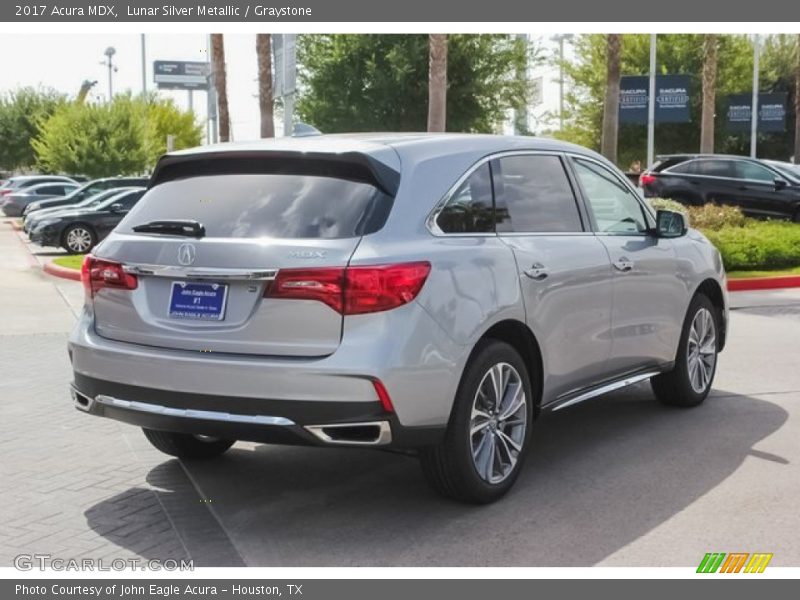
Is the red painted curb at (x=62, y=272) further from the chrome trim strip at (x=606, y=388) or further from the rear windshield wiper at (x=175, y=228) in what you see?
the rear windshield wiper at (x=175, y=228)

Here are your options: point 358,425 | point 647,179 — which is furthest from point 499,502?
point 647,179

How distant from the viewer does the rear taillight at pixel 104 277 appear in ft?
17.1

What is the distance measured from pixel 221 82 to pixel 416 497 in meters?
30.6

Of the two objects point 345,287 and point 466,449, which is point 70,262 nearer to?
point 466,449

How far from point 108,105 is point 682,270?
45.9m

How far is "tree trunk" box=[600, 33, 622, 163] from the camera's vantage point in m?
23.0

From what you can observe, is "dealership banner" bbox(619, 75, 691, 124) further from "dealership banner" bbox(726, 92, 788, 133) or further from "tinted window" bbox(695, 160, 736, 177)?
"tinted window" bbox(695, 160, 736, 177)

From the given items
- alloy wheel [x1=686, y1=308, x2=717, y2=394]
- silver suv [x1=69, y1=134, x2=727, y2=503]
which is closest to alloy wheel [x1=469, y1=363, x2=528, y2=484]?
silver suv [x1=69, y1=134, x2=727, y2=503]

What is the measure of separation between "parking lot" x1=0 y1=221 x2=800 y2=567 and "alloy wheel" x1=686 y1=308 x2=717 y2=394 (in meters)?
0.20

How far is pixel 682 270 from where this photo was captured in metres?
7.27

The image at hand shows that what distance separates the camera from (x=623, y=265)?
655 centimetres

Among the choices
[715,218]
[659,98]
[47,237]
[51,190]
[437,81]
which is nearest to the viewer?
[715,218]

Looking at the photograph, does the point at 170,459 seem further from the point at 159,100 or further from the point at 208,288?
the point at 159,100

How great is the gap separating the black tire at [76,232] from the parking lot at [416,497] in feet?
54.6
